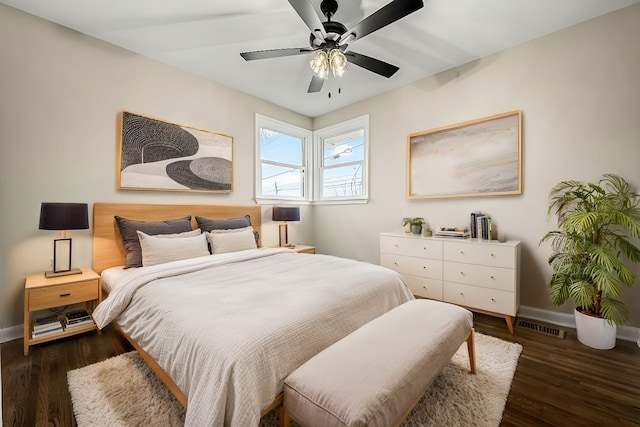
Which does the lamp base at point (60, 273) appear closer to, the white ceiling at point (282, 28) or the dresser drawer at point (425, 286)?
the white ceiling at point (282, 28)

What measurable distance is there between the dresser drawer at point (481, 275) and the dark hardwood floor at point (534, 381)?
0.43 m

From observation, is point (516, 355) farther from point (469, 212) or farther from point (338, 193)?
point (338, 193)

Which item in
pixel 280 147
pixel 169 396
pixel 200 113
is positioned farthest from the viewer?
pixel 280 147

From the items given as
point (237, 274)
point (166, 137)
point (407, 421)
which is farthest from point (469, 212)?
point (166, 137)

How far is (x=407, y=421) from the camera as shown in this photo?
139 cm

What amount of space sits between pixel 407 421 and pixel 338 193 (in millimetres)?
3333

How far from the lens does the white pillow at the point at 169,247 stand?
7.85ft

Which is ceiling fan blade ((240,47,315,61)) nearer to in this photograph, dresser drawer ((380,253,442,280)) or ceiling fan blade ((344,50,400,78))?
ceiling fan blade ((344,50,400,78))

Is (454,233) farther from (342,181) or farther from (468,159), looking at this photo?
(342,181)

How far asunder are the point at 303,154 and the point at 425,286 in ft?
9.51

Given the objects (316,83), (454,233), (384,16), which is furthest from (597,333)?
(316,83)

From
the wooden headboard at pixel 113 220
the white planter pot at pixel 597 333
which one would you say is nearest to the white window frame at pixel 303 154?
the wooden headboard at pixel 113 220

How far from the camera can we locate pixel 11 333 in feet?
7.12

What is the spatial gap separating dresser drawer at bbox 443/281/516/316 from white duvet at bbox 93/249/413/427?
0.87 meters
